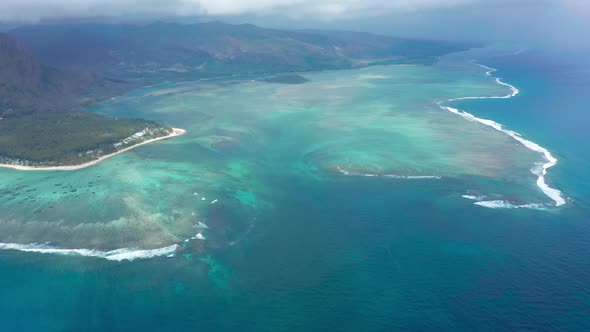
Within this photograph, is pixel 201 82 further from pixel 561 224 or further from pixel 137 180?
pixel 561 224

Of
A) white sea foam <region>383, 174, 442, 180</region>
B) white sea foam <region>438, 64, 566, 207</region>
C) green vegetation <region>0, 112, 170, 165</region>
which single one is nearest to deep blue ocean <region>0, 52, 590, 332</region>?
Result: white sea foam <region>438, 64, 566, 207</region>

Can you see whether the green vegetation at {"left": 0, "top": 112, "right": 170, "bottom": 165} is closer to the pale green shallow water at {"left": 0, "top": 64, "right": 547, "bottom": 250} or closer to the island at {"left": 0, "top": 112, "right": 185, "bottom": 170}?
the island at {"left": 0, "top": 112, "right": 185, "bottom": 170}

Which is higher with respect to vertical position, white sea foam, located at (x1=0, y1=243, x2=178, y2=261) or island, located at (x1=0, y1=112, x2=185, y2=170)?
island, located at (x1=0, y1=112, x2=185, y2=170)

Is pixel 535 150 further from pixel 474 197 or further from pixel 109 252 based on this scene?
pixel 109 252

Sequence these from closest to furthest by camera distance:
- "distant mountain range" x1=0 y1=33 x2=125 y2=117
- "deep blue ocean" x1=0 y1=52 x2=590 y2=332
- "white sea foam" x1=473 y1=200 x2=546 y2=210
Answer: "deep blue ocean" x1=0 y1=52 x2=590 y2=332 → "white sea foam" x1=473 y1=200 x2=546 y2=210 → "distant mountain range" x1=0 y1=33 x2=125 y2=117

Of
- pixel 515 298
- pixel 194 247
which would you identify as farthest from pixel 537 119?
pixel 194 247

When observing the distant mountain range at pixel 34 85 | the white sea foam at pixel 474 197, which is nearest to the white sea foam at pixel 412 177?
the white sea foam at pixel 474 197
